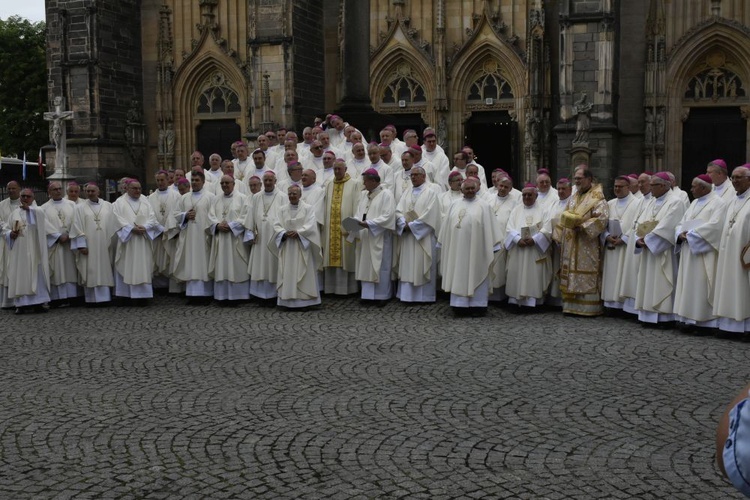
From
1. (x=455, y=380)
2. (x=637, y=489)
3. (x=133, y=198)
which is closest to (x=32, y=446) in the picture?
A: (x=455, y=380)

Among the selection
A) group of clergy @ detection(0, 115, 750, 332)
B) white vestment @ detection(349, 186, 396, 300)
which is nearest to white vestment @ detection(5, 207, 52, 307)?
group of clergy @ detection(0, 115, 750, 332)

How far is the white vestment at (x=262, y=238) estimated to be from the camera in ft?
41.0

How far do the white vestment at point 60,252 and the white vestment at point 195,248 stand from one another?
153 cm

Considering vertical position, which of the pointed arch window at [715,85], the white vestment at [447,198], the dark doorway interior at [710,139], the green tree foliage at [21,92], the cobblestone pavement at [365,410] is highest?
the green tree foliage at [21,92]

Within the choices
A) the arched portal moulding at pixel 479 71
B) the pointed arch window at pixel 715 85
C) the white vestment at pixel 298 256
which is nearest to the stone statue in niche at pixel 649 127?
the pointed arch window at pixel 715 85

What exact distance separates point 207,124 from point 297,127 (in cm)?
468

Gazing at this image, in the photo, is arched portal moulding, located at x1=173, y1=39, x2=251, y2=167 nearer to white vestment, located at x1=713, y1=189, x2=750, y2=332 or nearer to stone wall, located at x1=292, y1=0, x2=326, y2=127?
stone wall, located at x1=292, y1=0, x2=326, y2=127

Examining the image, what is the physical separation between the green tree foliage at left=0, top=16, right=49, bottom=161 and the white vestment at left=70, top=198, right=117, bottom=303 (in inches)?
1279

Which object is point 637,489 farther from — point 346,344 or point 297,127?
point 297,127

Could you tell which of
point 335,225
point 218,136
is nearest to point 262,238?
point 335,225

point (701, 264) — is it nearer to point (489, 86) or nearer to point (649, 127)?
point (649, 127)

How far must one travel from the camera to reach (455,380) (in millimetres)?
7594

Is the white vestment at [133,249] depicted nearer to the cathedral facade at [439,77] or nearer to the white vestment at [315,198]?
the white vestment at [315,198]

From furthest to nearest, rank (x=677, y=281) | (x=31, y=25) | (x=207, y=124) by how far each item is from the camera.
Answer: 1. (x=31, y=25)
2. (x=207, y=124)
3. (x=677, y=281)
